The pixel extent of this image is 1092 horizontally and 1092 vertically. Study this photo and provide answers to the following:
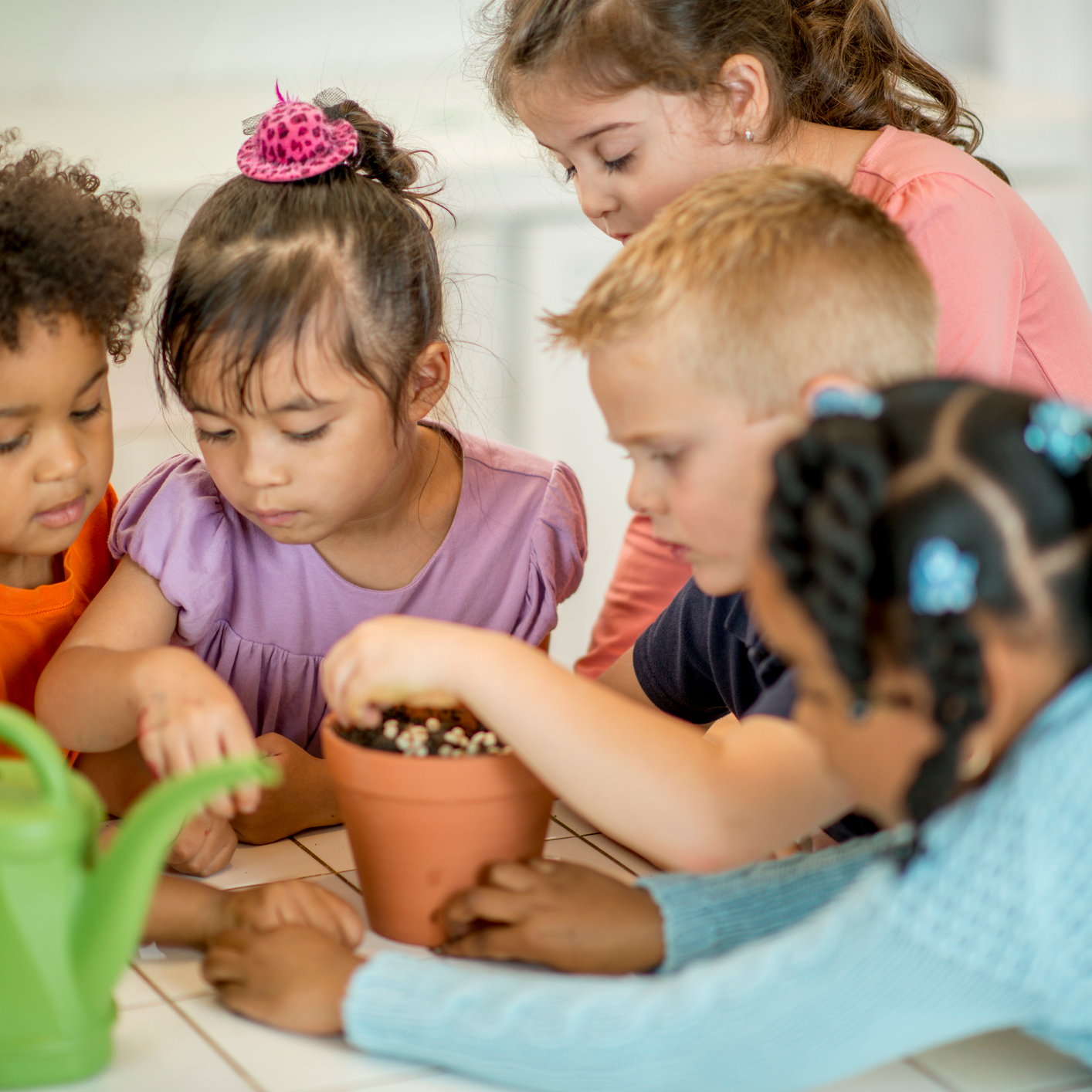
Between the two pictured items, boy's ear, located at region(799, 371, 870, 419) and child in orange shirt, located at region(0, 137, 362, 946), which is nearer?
boy's ear, located at region(799, 371, 870, 419)

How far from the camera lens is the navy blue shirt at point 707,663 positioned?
3.42ft

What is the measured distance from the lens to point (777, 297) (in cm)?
89

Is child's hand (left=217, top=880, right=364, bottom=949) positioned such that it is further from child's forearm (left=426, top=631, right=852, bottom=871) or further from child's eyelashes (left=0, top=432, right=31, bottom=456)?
child's eyelashes (left=0, top=432, right=31, bottom=456)

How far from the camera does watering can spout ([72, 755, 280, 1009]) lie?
2.30 ft

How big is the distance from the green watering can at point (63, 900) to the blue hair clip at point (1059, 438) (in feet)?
1.33

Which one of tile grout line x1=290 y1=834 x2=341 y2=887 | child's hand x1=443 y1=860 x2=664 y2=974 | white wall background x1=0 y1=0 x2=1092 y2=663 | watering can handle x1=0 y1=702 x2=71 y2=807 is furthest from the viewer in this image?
white wall background x1=0 y1=0 x2=1092 y2=663

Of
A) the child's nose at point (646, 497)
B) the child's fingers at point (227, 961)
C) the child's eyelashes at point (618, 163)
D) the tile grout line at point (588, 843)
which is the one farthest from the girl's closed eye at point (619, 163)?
the child's fingers at point (227, 961)

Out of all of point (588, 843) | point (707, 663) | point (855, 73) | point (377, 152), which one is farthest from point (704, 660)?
point (855, 73)

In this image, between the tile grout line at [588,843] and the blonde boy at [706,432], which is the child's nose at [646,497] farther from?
the tile grout line at [588,843]

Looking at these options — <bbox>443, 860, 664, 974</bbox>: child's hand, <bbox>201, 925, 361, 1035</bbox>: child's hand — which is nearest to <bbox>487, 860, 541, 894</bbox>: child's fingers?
<bbox>443, 860, 664, 974</bbox>: child's hand

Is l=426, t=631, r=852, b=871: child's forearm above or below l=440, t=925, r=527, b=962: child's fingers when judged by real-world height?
above

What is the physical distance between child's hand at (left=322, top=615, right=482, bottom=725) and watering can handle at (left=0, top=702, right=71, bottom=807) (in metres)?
0.19

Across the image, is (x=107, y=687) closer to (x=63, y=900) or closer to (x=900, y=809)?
(x=63, y=900)

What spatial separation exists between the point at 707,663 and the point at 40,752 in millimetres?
611
